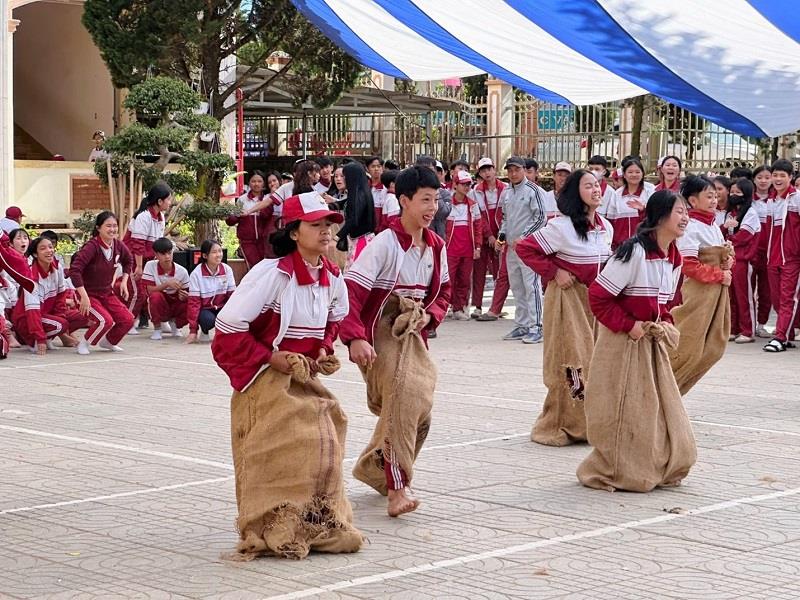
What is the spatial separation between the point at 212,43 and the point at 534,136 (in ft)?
20.4

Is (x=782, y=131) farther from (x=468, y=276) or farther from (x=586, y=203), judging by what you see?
(x=468, y=276)

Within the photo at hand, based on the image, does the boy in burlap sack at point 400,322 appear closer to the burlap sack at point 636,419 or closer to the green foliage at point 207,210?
the burlap sack at point 636,419

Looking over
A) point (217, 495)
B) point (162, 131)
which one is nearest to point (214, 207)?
point (162, 131)

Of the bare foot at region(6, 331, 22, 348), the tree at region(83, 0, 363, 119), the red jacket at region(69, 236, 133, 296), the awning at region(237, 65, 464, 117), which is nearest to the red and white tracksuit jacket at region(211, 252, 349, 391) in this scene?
the red jacket at region(69, 236, 133, 296)

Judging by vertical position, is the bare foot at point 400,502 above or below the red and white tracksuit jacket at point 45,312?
below

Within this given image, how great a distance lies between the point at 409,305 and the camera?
258 inches

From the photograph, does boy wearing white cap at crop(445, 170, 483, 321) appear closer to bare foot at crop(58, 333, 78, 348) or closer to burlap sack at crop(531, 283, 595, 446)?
bare foot at crop(58, 333, 78, 348)

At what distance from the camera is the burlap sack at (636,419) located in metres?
7.04

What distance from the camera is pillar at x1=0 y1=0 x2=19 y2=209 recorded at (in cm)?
1994

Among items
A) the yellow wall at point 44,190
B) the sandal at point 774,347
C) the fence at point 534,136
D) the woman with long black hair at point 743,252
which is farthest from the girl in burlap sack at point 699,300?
the yellow wall at point 44,190

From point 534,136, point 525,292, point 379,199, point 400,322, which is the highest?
point 534,136

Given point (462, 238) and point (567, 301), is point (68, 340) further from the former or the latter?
point (567, 301)

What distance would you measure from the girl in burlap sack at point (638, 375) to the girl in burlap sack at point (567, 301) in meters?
1.11

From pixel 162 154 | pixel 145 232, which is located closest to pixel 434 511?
pixel 145 232
